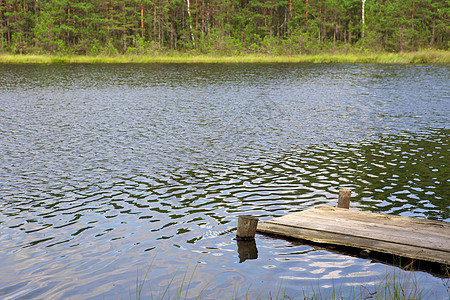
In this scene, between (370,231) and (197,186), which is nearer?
(370,231)

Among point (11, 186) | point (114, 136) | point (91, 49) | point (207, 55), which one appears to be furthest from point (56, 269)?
point (91, 49)

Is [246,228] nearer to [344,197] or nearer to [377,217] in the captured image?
[344,197]

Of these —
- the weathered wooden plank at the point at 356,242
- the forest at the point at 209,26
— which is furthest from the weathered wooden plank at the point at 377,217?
the forest at the point at 209,26

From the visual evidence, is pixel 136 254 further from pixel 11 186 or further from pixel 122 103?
pixel 122 103

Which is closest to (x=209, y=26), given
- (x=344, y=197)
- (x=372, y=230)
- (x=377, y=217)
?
(x=344, y=197)

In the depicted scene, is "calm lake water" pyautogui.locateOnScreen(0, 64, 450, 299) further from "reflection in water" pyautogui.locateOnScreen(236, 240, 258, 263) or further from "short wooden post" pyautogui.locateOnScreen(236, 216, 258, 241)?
"short wooden post" pyautogui.locateOnScreen(236, 216, 258, 241)

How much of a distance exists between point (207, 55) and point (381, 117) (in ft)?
197

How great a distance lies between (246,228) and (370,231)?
247cm

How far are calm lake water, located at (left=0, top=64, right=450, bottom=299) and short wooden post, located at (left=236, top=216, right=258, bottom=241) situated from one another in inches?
11.6

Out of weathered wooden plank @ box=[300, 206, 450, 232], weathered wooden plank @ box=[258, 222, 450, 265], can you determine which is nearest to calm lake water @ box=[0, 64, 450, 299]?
weathered wooden plank @ box=[258, 222, 450, 265]

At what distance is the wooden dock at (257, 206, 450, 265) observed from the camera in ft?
26.8

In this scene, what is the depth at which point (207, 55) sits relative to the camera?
82812mm

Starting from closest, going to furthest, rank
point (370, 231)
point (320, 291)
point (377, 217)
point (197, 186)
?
1. point (320, 291)
2. point (370, 231)
3. point (377, 217)
4. point (197, 186)

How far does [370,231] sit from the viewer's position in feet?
29.5
